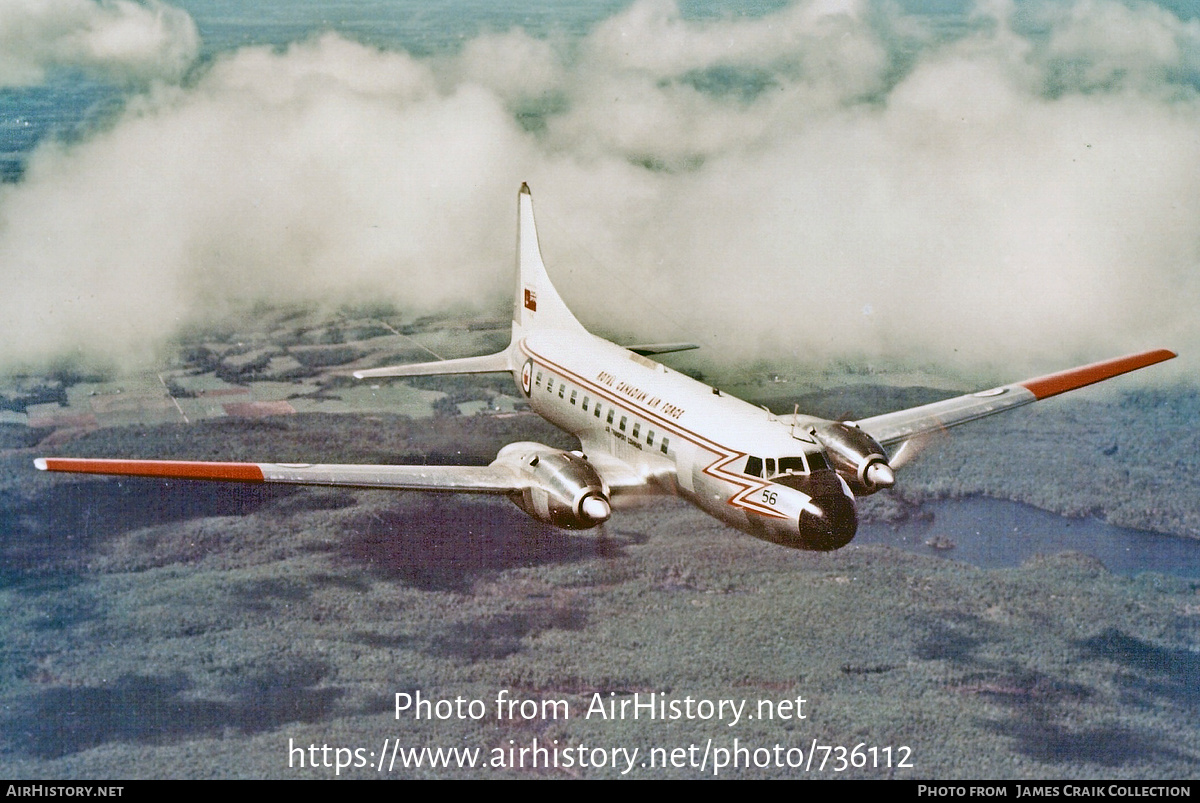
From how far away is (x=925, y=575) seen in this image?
122 m

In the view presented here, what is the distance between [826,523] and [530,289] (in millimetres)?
21457

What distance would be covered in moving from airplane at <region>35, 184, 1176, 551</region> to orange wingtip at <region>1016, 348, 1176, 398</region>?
0.19 feet

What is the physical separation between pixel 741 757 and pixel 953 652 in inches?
1012

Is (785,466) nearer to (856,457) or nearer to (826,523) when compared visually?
(826,523)

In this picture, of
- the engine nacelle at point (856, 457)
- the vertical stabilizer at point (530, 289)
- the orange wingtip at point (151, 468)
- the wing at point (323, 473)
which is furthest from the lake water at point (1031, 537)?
the orange wingtip at point (151, 468)

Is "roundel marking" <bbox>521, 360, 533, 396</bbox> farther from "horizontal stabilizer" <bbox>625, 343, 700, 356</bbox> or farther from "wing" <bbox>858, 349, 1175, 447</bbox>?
"wing" <bbox>858, 349, 1175, 447</bbox>

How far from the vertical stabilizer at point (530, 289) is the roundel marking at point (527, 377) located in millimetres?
2233

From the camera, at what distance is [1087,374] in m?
49.2

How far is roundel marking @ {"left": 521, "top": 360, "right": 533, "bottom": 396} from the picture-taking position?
167ft

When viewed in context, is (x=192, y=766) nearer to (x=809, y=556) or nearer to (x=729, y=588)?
(x=729, y=588)

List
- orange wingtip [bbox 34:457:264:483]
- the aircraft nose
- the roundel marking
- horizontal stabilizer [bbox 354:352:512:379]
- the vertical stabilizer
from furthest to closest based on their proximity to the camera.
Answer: the vertical stabilizer, the roundel marking, horizontal stabilizer [bbox 354:352:512:379], orange wingtip [bbox 34:457:264:483], the aircraft nose

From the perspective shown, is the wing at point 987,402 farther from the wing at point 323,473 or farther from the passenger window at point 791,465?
the wing at point 323,473

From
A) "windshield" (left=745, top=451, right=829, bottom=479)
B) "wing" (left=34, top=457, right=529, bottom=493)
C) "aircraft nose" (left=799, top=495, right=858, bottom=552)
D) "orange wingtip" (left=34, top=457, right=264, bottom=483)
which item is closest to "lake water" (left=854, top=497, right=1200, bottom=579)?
"wing" (left=34, top=457, right=529, bottom=493)

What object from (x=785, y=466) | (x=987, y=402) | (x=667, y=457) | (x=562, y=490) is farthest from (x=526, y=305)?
(x=987, y=402)
